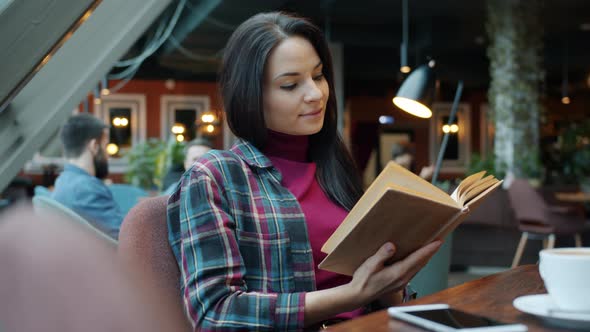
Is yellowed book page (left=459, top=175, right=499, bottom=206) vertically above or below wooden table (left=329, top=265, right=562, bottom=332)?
above

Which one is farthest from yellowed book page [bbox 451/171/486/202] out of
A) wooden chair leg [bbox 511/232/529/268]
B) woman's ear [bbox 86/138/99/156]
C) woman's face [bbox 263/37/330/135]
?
wooden chair leg [bbox 511/232/529/268]

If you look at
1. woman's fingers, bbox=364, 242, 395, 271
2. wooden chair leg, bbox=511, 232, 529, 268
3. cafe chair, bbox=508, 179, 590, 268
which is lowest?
wooden chair leg, bbox=511, 232, 529, 268

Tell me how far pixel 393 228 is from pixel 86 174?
2698 mm

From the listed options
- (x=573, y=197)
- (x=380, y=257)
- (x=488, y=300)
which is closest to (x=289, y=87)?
(x=380, y=257)

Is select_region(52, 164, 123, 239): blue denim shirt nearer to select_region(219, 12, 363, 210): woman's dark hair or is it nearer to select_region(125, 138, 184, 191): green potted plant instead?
select_region(219, 12, 363, 210): woman's dark hair

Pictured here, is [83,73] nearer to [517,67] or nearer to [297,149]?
[297,149]

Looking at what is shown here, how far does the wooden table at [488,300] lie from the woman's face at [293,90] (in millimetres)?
510

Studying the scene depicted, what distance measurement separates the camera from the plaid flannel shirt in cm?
110

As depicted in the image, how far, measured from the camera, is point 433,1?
9.76m

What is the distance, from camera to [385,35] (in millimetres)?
11844

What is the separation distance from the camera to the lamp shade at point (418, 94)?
8.37 ft

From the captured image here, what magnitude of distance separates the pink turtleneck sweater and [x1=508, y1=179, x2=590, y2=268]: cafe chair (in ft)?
18.0

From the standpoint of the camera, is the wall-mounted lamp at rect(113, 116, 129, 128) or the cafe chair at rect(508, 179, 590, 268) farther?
the wall-mounted lamp at rect(113, 116, 129, 128)

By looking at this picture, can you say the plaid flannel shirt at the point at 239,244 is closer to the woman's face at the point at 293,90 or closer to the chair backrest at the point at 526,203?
the woman's face at the point at 293,90
